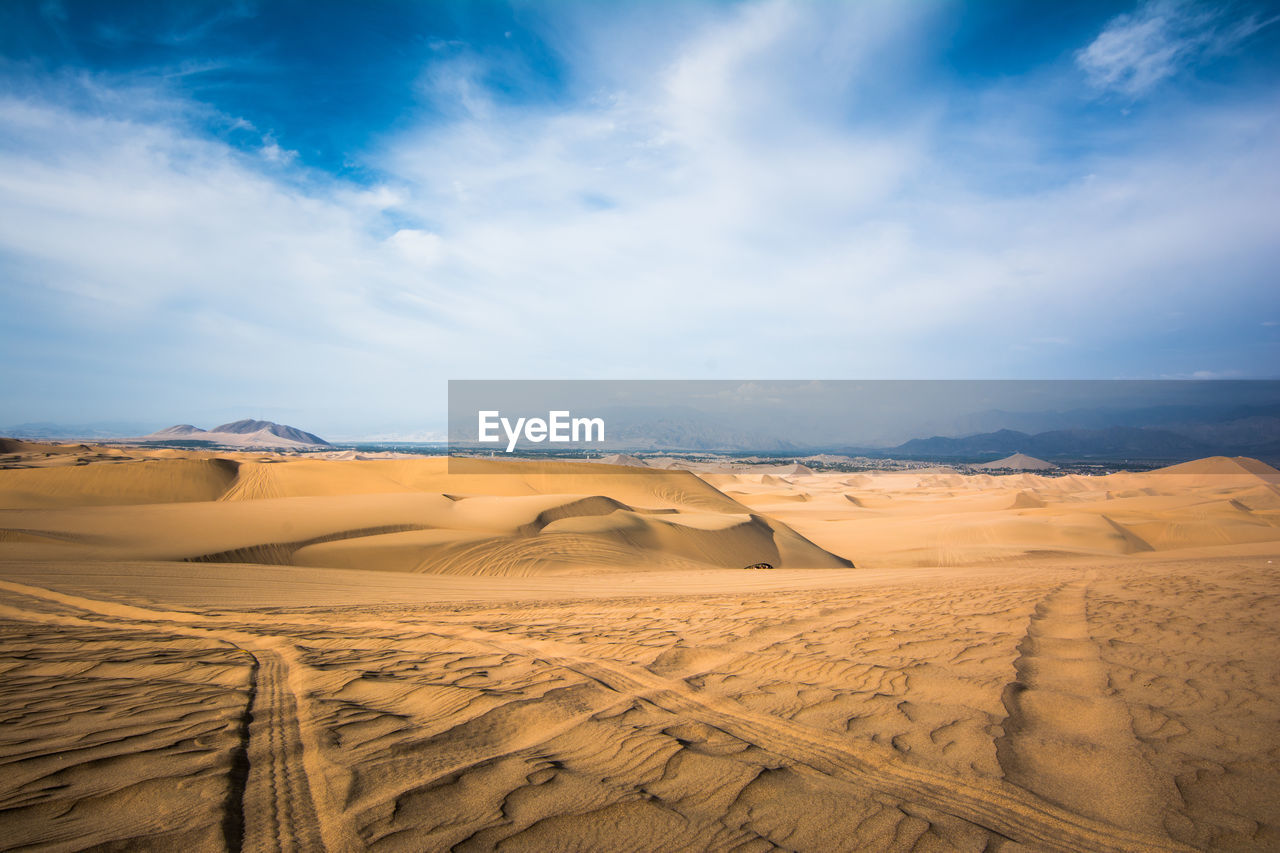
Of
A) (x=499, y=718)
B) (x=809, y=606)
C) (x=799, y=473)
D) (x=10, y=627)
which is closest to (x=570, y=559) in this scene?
(x=809, y=606)

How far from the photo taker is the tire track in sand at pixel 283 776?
2.17 metres

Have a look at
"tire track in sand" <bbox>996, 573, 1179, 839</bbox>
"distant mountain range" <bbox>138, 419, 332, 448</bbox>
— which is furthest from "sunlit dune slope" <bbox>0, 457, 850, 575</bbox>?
"distant mountain range" <bbox>138, 419, 332, 448</bbox>

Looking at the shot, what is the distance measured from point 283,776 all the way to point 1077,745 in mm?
4104

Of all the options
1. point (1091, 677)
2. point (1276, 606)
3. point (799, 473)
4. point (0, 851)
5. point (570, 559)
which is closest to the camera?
point (0, 851)

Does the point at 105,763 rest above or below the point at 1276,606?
above

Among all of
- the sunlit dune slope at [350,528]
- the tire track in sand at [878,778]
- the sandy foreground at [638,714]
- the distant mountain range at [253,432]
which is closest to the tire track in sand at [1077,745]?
the sandy foreground at [638,714]

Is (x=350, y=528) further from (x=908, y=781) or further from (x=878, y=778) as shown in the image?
(x=908, y=781)

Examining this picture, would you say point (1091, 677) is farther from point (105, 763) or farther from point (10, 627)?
point (10, 627)

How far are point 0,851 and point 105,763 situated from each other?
2.37 feet

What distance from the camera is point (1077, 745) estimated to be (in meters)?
3.17

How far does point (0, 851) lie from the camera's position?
1.94 m

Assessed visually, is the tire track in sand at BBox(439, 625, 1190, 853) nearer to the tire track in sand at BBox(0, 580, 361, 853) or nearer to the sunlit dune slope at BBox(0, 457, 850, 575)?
the tire track in sand at BBox(0, 580, 361, 853)

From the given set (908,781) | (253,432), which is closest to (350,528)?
(908,781)

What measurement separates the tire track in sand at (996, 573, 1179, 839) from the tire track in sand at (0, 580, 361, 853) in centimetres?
316
